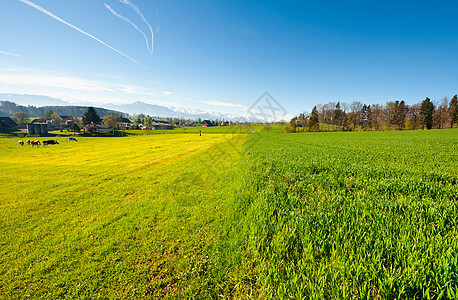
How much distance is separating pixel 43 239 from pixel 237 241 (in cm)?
599

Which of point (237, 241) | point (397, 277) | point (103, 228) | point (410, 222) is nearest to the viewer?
point (397, 277)

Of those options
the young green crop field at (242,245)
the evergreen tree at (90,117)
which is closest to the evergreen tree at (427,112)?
the young green crop field at (242,245)

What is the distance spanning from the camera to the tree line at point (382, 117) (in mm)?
80869

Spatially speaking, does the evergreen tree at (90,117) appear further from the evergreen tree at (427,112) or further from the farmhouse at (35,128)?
the evergreen tree at (427,112)

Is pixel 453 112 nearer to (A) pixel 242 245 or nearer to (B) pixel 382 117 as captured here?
(B) pixel 382 117

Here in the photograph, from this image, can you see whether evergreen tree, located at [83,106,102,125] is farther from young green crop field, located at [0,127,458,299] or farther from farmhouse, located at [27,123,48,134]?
young green crop field, located at [0,127,458,299]

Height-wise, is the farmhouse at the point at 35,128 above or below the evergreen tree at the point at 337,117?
below

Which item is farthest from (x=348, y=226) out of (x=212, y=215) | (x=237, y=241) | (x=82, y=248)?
(x=82, y=248)

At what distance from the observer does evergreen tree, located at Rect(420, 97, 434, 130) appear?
8262cm

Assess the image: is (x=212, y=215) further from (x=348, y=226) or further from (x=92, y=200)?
(x=92, y=200)

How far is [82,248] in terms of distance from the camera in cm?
446

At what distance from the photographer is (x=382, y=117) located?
304ft

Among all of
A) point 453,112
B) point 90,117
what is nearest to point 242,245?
point 453,112

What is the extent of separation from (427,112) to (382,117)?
1734 centimetres
